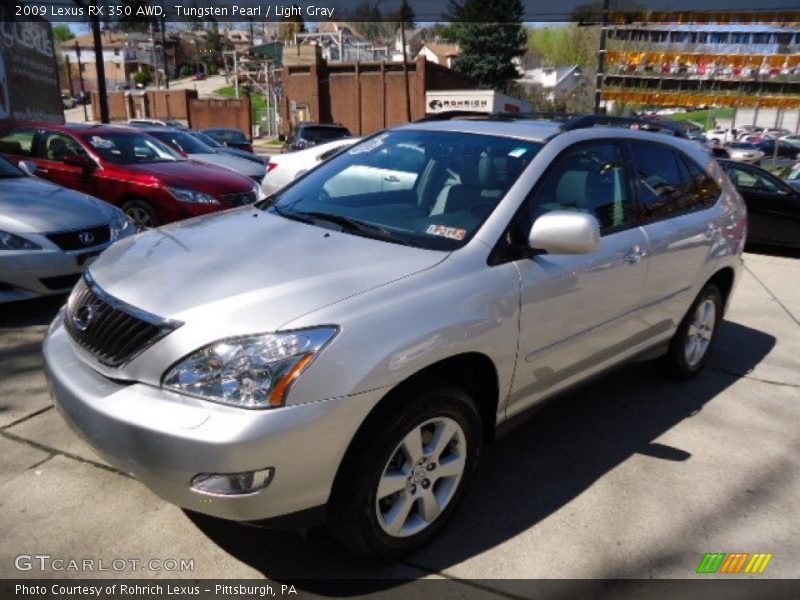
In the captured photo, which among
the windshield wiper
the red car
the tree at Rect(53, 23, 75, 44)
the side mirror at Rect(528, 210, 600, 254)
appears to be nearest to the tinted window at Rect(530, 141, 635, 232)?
the side mirror at Rect(528, 210, 600, 254)

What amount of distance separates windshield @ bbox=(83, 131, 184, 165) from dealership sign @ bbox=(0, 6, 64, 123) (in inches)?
253

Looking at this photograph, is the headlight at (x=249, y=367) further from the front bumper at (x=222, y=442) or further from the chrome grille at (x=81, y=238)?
the chrome grille at (x=81, y=238)

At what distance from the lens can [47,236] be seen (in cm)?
504

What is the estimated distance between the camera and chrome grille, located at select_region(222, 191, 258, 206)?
25.2 feet

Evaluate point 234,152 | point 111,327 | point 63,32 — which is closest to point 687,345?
point 111,327

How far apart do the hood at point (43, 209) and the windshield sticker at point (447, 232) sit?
3.51 metres

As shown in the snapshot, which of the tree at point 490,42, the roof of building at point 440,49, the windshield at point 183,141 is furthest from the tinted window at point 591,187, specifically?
the roof of building at point 440,49

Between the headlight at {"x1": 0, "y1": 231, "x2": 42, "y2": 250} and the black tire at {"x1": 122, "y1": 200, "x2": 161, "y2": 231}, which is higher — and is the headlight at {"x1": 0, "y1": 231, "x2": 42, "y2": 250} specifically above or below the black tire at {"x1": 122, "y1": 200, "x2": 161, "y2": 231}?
above

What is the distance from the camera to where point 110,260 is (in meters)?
→ 2.98

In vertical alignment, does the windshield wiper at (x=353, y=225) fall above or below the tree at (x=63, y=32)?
below

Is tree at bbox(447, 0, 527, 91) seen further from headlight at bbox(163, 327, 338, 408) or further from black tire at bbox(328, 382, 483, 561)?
headlight at bbox(163, 327, 338, 408)

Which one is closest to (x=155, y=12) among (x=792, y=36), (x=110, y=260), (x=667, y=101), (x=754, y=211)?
(x=667, y=101)

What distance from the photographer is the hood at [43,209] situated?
505 centimetres

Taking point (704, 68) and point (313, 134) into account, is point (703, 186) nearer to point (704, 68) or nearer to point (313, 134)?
point (313, 134)
